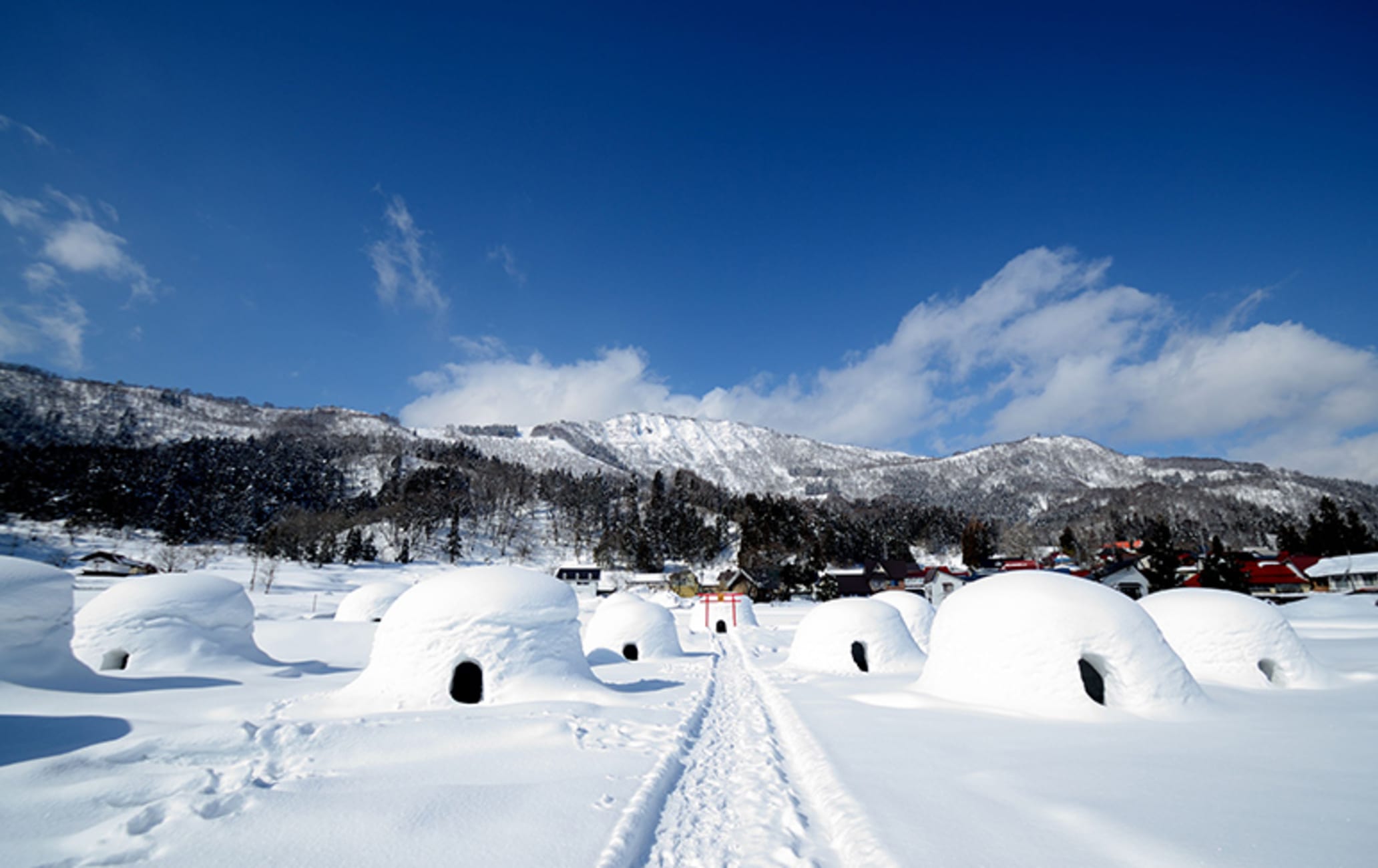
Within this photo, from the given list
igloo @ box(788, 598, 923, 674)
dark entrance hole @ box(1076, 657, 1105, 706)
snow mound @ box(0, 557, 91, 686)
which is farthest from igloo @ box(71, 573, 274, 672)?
dark entrance hole @ box(1076, 657, 1105, 706)

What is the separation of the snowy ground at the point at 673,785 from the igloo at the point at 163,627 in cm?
408

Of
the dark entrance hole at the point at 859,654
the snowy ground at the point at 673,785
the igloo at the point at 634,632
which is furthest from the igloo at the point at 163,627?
the dark entrance hole at the point at 859,654

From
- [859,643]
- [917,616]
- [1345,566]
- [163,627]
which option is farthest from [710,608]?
[1345,566]

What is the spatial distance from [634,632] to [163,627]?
15.2 metres

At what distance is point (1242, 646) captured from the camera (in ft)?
46.1

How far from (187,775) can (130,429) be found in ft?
735

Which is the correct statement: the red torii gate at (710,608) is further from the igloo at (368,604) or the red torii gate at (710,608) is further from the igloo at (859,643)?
the igloo at (368,604)

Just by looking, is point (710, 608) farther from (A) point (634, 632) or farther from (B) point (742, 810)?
(B) point (742, 810)

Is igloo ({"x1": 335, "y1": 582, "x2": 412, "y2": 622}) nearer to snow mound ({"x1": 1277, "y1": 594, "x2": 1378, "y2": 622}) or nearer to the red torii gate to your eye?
the red torii gate

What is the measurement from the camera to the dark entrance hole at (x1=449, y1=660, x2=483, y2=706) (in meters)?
12.4

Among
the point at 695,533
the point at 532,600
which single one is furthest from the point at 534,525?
the point at 532,600

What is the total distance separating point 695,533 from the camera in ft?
298

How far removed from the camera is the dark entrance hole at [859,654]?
2044cm

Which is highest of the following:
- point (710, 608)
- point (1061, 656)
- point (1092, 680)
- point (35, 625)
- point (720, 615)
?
point (35, 625)
